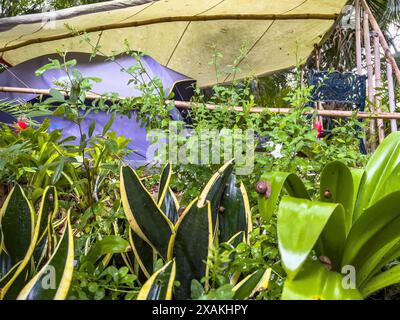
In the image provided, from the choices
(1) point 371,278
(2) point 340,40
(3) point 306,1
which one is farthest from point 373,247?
(2) point 340,40

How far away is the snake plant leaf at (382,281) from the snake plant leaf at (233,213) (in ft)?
0.84

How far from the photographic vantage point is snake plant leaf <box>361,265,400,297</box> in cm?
75

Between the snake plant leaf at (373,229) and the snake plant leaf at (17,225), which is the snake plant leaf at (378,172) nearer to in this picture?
the snake plant leaf at (373,229)

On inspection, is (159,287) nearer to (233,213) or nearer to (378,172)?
(233,213)

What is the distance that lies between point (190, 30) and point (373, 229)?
3923 mm

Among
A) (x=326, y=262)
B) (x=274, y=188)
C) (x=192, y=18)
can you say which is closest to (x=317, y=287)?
(x=326, y=262)

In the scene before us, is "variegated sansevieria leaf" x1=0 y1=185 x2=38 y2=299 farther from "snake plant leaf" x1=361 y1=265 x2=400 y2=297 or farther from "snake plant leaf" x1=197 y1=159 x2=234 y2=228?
"snake plant leaf" x1=361 y1=265 x2=400 y2=297

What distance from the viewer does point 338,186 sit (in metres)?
0.84

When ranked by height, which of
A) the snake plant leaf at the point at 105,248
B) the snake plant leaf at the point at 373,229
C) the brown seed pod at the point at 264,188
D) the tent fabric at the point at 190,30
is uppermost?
the tent fabric at the point at 190,30

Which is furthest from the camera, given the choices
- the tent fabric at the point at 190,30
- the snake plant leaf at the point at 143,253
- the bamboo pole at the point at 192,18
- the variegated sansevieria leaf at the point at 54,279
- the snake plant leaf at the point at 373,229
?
the bamboo pole at the point at 192,18

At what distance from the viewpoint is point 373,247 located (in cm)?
77

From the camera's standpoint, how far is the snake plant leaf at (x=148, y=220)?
0.78 m

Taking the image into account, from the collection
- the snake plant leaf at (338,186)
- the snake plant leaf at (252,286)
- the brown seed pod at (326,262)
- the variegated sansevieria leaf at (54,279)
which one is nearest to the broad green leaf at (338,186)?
the snake plant leaf at (338,186)

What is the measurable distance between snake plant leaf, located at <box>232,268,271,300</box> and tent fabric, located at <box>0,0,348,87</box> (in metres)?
2.76
